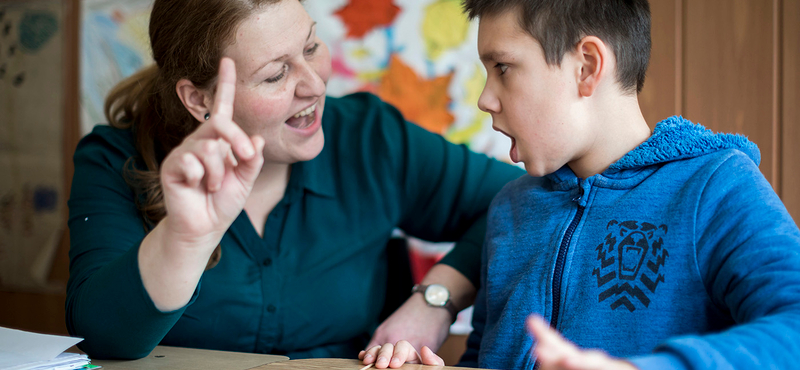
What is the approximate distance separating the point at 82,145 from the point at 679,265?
3.91 feet

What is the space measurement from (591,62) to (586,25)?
0.06m

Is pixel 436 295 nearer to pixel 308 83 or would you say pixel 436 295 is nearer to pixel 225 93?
pixel 308 83

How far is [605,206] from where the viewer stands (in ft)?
2.95

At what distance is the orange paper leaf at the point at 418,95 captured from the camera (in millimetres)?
1874

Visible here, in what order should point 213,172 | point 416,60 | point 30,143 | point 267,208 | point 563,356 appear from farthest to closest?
point 30,143 < point 416,60 < point 267,208 < point 213,172 < point 563,356

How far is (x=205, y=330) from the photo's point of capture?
119 cm

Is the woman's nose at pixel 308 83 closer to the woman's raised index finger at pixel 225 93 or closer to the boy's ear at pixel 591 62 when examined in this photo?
the woman's raised index finger at pixel 225 93

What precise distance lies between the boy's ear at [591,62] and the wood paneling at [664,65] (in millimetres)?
848

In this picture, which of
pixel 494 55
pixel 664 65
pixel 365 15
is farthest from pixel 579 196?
pixel 365 15

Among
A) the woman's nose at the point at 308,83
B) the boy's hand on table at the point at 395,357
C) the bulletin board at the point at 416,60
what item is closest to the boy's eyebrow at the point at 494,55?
the woman's nose at the point at 308,83

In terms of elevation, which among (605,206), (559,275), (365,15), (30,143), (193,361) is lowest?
(193,361)

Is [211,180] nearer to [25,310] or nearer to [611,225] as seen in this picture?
[611,225]

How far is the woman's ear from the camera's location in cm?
118

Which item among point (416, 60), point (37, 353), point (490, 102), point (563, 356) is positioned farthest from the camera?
point (416, 60)
